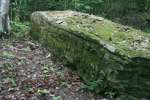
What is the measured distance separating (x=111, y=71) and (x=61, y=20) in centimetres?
318

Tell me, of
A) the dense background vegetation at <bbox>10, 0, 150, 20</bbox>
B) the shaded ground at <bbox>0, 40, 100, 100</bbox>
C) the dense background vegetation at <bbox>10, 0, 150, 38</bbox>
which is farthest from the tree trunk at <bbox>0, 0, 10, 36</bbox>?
the dense background vegetation at <bbox>10, 0, 150, 20</bbox>

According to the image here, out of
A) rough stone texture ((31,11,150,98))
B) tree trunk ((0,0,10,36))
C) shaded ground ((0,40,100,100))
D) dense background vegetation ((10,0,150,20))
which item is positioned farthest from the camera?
dense background vegetation ((10,0,150,20))

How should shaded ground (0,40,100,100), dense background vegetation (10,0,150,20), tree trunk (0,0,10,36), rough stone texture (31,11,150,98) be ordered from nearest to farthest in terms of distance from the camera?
1. rough stone texture (31,11,150,98)
2. shaded ground (0,40,100,100)
3. tree trunk (0,0,10,36)
4. dense background vegetation (10,0,150,20)

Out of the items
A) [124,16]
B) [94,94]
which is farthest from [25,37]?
[124,16]

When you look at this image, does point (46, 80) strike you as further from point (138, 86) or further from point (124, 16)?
point (124, 16)

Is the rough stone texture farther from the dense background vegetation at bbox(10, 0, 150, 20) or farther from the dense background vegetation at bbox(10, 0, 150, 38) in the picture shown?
the dense background vegetation at bbox(10, 0, 150, 20)

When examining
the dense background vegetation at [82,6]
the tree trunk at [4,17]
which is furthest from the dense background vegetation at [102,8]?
the tree trunk at [4,17]

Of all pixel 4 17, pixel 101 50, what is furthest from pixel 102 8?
pixel 101 50

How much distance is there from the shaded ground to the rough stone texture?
12.3 inches

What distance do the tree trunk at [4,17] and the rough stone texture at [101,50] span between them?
1484 millimetres

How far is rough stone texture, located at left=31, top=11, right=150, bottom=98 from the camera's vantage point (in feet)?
21.3

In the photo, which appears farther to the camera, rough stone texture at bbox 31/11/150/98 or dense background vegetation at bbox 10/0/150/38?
dense background vegetation at bbox 10/0/150/38

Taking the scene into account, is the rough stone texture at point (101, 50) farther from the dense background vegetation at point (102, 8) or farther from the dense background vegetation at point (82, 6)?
the dense background vegetation at point (82, 6)

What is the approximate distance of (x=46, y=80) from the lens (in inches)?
309
